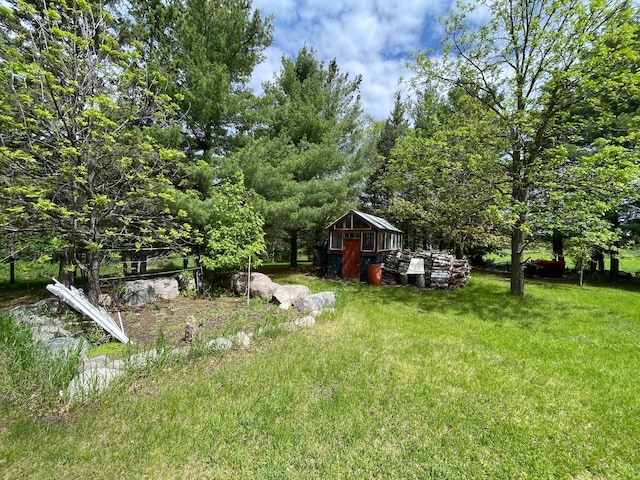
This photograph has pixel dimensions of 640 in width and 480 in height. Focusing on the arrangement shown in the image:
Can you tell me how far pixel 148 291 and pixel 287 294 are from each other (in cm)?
346

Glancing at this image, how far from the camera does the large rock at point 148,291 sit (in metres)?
6.62

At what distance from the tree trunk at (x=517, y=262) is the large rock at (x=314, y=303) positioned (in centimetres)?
607

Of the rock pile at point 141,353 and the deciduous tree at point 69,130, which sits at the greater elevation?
the deciduous tree at point 69,130

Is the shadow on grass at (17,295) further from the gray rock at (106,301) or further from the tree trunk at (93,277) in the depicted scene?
the tree trunk at (93,277)

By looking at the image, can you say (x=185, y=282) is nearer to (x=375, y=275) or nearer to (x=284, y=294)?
(x=284, y=294)

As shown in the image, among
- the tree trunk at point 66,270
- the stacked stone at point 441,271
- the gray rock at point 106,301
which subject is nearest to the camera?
the tree trunk at point 66,270

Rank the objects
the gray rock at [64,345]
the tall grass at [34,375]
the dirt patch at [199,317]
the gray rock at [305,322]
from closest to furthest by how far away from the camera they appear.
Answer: the tall grass at [34,375], the gray rock at [64,345], the dirt patch at [199,317], the gray rock at [305,322]

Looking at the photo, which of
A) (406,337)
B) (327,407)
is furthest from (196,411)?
(406,337)

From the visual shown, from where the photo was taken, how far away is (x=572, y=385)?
144 inches

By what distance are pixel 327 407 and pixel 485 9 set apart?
11.4m

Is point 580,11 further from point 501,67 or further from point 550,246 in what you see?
point 550,246

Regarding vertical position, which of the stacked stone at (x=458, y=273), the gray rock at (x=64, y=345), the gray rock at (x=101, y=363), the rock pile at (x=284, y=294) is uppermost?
the stacked stone at (x=458, y=273)

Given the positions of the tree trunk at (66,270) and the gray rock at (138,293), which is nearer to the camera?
the tree trunk at (66,270)

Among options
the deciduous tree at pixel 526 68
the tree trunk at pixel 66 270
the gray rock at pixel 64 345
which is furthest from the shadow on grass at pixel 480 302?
the tree trunk at pixel 66 270
